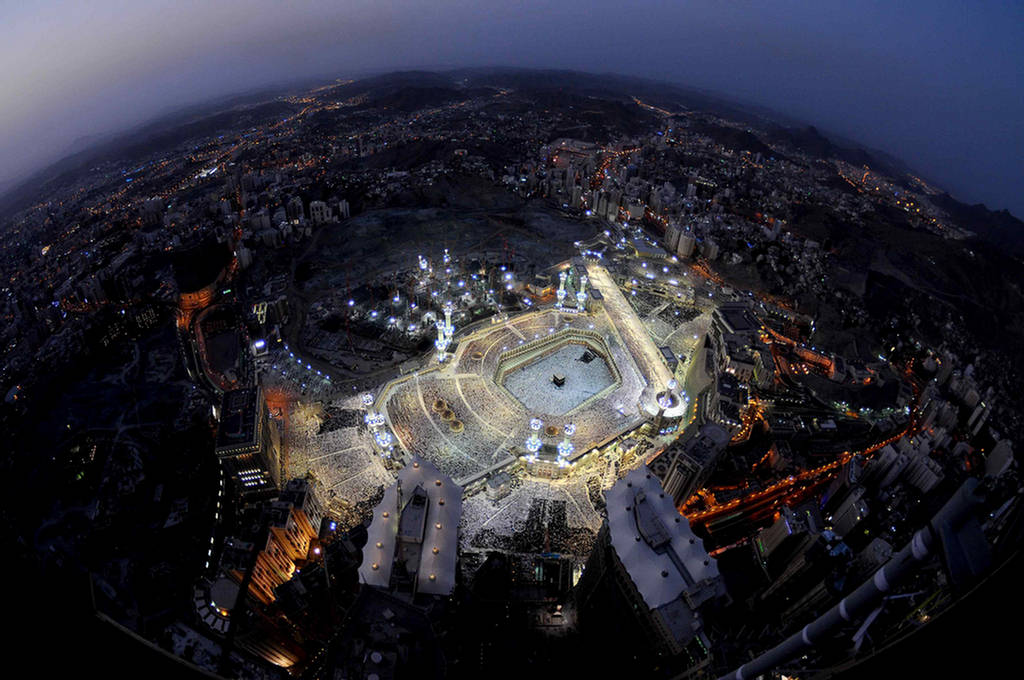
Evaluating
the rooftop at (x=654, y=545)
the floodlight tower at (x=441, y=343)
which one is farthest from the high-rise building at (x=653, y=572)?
the floodlight tower at (x=441, y=343)

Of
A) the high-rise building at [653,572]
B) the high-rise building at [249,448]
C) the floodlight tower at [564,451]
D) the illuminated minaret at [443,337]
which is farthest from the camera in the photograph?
the illuminated minaret at [443,337]

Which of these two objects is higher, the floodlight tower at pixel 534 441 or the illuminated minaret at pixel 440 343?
the illuminated minaret at pixel 440 343

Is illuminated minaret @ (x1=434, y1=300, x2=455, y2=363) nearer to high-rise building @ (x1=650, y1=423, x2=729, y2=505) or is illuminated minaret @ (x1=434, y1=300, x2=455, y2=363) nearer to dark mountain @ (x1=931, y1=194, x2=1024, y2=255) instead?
high-rise building @ (x1=650, y1=423, x2=729, y2=505)

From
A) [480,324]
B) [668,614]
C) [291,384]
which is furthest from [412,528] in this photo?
[480,324]

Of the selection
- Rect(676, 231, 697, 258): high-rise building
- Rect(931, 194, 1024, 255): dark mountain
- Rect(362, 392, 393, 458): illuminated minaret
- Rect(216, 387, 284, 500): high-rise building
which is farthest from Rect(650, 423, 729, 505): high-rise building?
Rect(931, 194, 1024, 255): dark mountain

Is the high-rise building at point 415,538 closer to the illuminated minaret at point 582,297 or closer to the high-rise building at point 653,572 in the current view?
the high-rise building at point 653,572

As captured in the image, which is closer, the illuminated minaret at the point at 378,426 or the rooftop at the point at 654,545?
the rooftop at the point at 654,545
